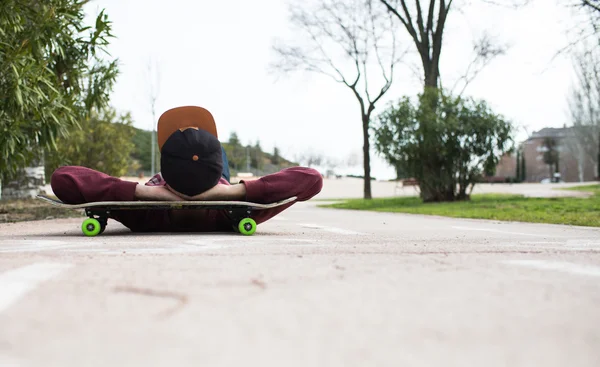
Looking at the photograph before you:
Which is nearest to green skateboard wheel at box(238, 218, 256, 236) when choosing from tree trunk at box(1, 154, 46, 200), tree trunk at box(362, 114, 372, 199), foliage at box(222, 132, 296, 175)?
tree trunk at box(1, 154, 46, 200)

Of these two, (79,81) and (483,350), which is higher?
(79,81)

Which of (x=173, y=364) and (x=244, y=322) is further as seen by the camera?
(x=244, y=322)

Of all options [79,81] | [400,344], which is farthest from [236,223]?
[79,81]

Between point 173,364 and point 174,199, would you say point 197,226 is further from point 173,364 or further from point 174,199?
point 173,364

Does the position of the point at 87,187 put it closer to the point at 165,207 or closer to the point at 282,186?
the point at 165,207

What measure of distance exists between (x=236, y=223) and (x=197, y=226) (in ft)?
1.56

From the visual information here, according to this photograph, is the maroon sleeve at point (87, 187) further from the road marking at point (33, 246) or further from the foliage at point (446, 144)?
the foliage at point (446, 144)

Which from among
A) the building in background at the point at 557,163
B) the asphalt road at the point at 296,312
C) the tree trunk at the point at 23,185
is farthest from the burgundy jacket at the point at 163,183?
the building in background at the point at 557,163

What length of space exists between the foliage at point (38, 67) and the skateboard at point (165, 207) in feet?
12.1

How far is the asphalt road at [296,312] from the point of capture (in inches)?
59.9

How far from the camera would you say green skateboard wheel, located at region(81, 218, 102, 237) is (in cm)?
554

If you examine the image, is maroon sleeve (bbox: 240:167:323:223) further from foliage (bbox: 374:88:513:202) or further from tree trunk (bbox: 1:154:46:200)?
foliage (bbox: 374:88:513:202)

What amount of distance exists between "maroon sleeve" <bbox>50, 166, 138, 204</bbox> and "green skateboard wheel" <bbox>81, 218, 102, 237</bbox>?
22 cm

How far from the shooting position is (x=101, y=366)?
1.42 metres
